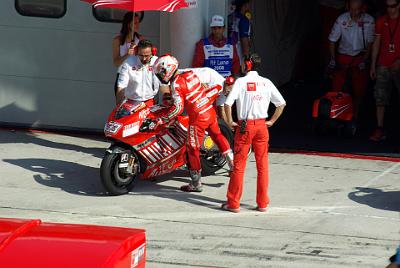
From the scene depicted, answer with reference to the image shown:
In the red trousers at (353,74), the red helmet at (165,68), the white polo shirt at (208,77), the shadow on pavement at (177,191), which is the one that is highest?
the red helmet at (165,68)

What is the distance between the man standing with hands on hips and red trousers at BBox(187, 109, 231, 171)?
1.94 feet

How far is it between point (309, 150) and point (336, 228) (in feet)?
10.9

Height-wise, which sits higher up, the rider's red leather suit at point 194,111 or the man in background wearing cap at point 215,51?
the man in background wearing cap at point 215,51

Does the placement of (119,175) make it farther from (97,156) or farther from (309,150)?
(309,150)

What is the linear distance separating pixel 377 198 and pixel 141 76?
3110 mm

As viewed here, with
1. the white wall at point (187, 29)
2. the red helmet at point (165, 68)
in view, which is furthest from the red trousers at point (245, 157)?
the white wall at point (187, 29)

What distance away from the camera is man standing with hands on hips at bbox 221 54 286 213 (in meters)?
10.0

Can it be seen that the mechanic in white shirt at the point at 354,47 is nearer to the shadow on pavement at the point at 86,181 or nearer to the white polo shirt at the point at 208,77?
the white polo shirt at the point at 208,77

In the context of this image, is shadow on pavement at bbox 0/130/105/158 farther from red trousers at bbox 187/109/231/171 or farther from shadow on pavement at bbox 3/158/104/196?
red trousers at bbox 187/109/231/171

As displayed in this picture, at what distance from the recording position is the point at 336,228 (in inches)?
379

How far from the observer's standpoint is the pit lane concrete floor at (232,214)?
8.86 m

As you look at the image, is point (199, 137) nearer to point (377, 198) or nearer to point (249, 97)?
point (249, 97)

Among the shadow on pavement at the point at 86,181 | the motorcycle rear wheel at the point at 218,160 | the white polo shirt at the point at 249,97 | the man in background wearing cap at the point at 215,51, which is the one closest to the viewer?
the white polo shirt at the point at 249,97

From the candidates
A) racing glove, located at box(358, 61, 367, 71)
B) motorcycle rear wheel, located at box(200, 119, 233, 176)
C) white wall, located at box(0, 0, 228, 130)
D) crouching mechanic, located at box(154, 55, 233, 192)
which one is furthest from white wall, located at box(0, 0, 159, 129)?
racing glove, located at box(358, 61, 367, 71)
